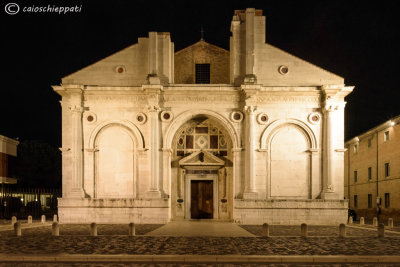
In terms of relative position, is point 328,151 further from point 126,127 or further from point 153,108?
point 126,127

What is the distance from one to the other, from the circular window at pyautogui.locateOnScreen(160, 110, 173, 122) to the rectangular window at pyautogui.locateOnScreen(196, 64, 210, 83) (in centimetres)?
445

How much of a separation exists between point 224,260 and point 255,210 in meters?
12.5

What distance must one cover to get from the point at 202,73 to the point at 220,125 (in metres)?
4.74

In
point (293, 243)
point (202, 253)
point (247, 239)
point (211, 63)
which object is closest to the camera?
point (202, 253)

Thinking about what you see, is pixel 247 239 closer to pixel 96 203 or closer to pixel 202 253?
pixel 202 253

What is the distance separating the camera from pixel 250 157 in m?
23.7

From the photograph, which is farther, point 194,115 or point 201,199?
point 201,199

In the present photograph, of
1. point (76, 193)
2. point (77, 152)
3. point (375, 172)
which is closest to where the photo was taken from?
point (76, 193)

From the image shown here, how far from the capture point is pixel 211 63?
28031mm

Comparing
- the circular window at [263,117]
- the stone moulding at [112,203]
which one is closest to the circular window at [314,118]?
the circular window at [263,117]

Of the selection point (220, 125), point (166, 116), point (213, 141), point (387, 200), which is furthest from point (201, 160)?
point (387, 200)

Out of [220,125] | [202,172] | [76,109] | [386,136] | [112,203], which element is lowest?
[112,203]

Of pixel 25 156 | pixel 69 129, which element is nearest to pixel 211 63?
pixel 69 129

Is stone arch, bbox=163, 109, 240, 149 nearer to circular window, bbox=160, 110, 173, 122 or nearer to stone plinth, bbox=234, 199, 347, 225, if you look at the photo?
circular window, bbox=160, 110, 173, 122
